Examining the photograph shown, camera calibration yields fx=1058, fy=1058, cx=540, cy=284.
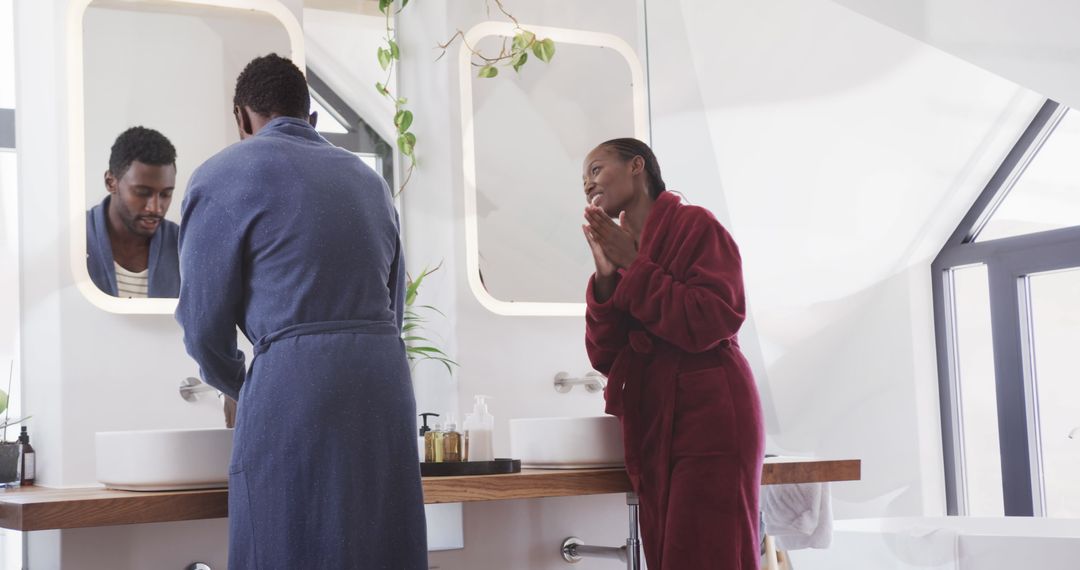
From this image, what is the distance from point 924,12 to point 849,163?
884 mm

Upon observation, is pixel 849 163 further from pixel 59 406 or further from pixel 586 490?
pixel 59 406

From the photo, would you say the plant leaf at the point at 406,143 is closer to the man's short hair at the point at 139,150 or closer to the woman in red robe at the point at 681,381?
the man's short hair at the point at 139,150

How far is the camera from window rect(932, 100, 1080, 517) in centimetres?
356

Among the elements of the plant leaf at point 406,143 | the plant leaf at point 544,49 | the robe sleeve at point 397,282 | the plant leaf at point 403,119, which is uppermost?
the plant leaf at point 544,49

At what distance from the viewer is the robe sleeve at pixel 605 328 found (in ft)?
6.86

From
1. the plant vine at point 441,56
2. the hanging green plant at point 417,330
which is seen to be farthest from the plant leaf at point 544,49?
the hanging green plant at point 417,330

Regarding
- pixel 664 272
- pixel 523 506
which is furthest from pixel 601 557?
pixel 664 272

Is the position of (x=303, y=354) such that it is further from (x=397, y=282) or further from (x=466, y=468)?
(x=466, y=468)

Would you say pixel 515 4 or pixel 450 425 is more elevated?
pixel 515 4

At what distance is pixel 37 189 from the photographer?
7.41 ft

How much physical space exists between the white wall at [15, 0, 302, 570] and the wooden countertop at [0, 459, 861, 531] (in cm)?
17

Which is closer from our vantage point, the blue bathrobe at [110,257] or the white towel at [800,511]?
the blue bathrobe at [110,257]

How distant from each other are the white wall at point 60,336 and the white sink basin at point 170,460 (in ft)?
1.63

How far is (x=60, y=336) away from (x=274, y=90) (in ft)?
2.76
